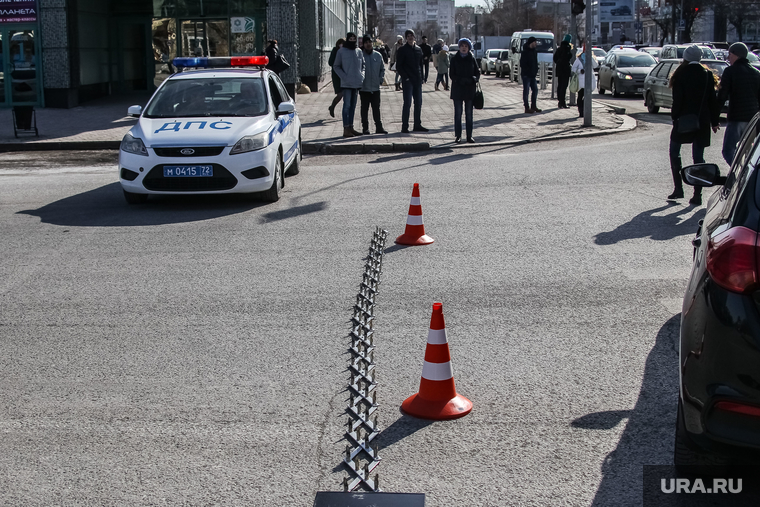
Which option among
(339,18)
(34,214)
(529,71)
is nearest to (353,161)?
(34,214)

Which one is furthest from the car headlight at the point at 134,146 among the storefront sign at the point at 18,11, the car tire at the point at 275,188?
the storefront sign at the point at 18,11

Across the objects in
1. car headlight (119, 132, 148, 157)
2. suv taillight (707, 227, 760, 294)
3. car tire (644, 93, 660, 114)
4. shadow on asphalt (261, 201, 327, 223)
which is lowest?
shadow on asphalt (261, 201, 327, 223)

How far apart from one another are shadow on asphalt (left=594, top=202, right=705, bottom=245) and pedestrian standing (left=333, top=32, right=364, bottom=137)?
8.20 m

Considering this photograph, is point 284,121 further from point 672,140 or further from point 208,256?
point 672,140

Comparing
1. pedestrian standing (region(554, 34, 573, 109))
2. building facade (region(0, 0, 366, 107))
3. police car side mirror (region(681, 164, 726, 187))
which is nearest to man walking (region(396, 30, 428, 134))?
pedestrian standing (region(554, 34, 573, 109))

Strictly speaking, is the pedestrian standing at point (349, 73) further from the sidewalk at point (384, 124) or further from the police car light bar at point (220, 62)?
the police car light bar at point (220, 62)

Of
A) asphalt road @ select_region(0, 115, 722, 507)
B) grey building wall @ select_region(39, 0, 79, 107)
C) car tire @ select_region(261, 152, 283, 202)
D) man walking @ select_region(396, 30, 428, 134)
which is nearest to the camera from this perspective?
asphalt road @ select_region(0, 115, 722, 507)

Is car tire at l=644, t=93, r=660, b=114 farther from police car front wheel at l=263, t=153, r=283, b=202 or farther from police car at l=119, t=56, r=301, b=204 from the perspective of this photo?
police car front wheel at l=263, t=153, r=283, b=202

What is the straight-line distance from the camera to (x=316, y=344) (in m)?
5.46

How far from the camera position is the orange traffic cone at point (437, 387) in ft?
14.2

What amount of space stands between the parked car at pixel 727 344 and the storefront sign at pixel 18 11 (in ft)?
79.8

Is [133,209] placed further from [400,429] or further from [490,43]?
[490,43]

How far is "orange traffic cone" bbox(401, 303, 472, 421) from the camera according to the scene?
4324 millimetres

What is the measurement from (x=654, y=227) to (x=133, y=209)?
5890mm
